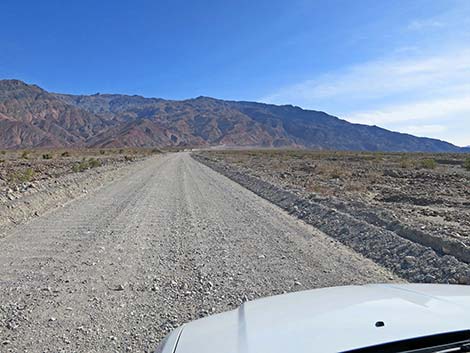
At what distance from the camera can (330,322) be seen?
2.30 metres

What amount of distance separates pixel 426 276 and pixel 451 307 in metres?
4.27

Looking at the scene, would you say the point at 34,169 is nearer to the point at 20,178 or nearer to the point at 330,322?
the point at 20,178

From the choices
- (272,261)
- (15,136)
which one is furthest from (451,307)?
(15,136)

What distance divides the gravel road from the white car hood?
193cm

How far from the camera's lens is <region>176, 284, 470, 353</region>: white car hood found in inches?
81.4

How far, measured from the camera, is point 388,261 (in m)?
7.19

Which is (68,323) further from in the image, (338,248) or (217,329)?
(338,248)

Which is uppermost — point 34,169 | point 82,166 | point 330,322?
point 330,322

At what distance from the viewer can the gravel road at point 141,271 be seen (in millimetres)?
4531

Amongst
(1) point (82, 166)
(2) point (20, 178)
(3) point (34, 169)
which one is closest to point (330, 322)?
(2) point (20, 178)

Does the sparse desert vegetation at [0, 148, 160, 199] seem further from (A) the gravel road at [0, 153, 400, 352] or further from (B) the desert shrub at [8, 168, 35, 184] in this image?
(A) the gravel road at [0, 153, 400, 352]

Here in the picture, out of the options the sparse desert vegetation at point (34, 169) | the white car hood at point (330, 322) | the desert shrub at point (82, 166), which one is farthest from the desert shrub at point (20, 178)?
the white car hood at point (330, 322)

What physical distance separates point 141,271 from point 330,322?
192 inches

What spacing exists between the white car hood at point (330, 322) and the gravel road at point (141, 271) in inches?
76.2
